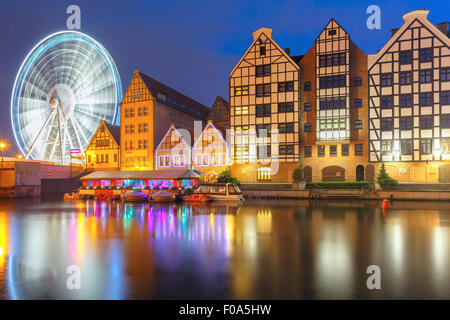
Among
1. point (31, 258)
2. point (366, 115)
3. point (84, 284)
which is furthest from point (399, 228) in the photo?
point (366, 115)

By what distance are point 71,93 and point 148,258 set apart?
47999mm

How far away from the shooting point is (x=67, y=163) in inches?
2514

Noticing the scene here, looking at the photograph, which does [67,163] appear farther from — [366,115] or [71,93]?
[366,115]

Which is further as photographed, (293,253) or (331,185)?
(331,185)

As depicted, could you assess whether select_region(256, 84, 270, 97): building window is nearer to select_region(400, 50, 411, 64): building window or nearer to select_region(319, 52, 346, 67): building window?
select_region(319, 52, 346, 67): building window

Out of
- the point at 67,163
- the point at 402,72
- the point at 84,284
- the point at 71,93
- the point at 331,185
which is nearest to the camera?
the point at 84,284

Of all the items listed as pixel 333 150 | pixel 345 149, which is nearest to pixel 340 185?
pixel 333 150

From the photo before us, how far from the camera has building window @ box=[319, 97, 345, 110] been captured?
44625 mm

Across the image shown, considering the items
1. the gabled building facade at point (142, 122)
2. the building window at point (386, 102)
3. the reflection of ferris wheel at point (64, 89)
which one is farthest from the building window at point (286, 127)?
the reflection of ferris wheel at point (64, 89)

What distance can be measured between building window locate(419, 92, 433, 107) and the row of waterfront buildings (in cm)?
12

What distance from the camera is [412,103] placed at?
140ft

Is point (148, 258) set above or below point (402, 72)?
below

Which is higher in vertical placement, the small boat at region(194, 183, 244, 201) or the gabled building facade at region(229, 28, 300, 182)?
the gabled building facade at region(229, 28, 300, 182)

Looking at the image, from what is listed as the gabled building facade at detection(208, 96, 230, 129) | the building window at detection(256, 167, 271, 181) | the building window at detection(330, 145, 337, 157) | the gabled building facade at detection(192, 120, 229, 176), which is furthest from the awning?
the gabled building facade at detection(208, 96, 230, 129)
